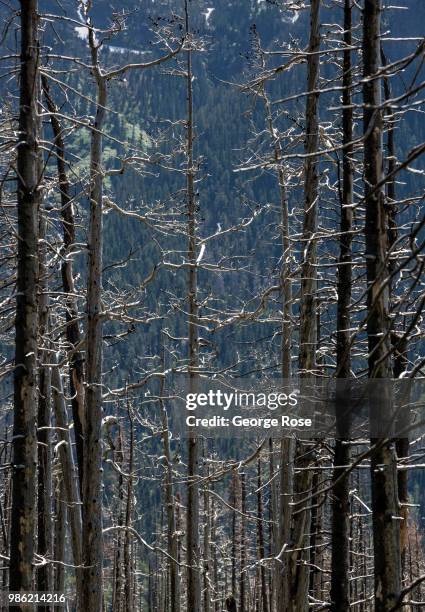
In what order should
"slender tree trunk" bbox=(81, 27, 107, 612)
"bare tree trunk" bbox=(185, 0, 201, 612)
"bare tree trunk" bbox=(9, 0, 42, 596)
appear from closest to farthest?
"bare tree trunk" bbox=(9, 0, 42, 596)
"slender tree trunk" bbox=(81, 27, 107, 612)
"bare tree trunk" bbox=(185, 0, 201, 612)

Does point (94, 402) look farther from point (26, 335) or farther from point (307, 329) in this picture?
point (26, 335)

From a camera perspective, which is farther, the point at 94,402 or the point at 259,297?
the point at 259,297

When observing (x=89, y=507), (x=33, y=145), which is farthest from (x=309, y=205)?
(x=89, y=507)

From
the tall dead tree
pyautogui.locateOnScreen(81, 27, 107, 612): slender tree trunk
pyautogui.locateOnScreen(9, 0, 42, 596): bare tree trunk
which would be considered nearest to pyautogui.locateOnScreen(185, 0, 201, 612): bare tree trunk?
pyautogui.locateOnScreen(81, 27, 107, 612): slender tree trunk

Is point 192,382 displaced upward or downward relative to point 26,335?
upward

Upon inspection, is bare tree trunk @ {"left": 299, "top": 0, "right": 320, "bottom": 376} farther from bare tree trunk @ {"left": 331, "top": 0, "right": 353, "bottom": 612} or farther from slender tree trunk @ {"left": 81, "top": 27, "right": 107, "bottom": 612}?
slender tree trunk @ {"left": 81, "top": 27, "right": 107, "bottom": 612}

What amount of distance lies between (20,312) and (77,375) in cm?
Result: 688

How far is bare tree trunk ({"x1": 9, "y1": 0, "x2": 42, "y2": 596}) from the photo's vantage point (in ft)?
26.7

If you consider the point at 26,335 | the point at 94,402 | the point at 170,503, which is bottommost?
the point at 170,503

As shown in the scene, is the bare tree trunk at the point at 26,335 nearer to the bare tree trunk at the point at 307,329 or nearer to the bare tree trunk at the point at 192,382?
the bare tree trunk at the point at 307,329

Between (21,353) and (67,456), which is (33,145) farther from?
(67,456)

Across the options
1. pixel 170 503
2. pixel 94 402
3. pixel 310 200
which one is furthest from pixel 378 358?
pixel 170 503

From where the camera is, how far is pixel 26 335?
830 cm

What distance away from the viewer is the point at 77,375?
15070 millimetres
